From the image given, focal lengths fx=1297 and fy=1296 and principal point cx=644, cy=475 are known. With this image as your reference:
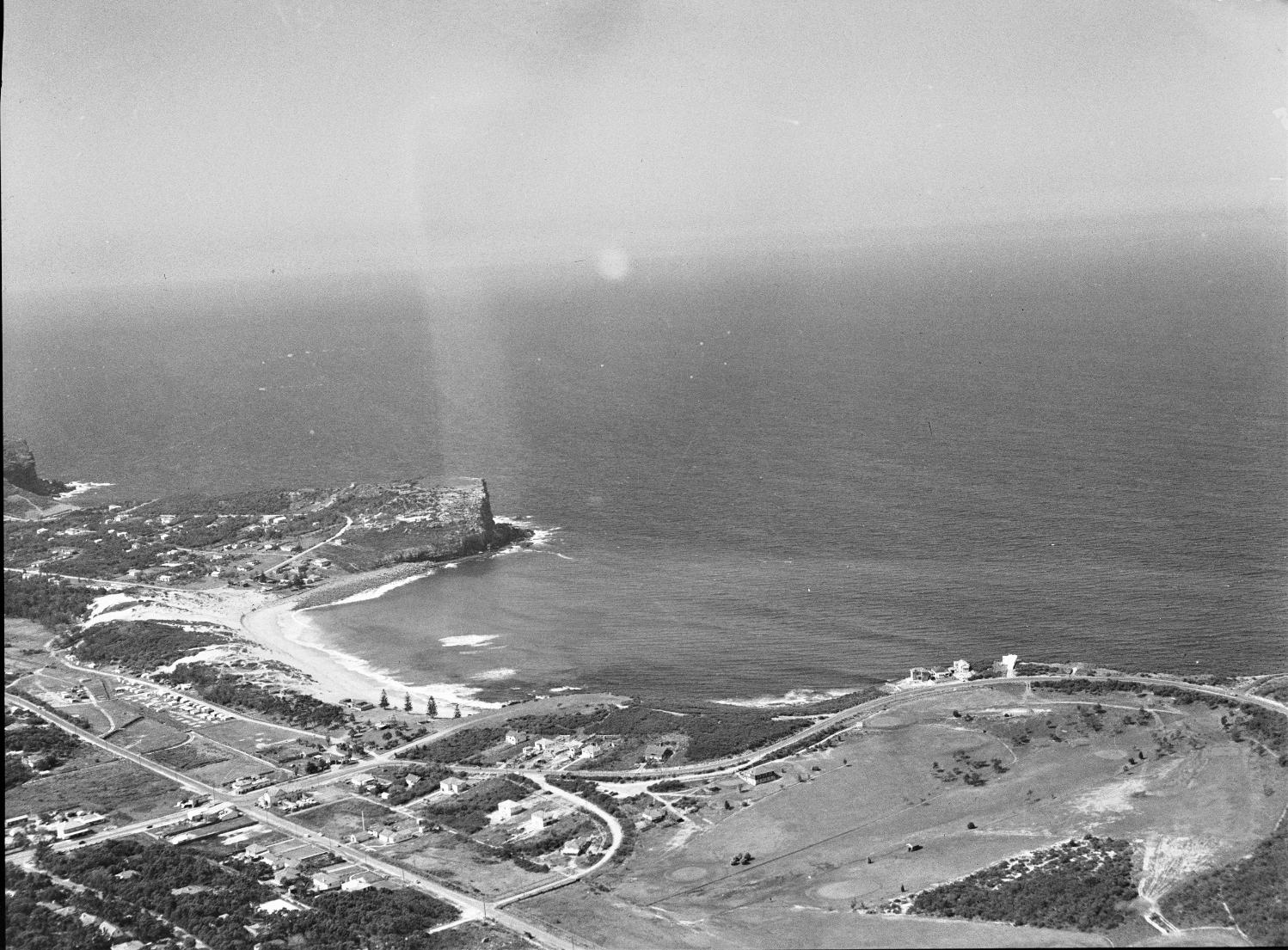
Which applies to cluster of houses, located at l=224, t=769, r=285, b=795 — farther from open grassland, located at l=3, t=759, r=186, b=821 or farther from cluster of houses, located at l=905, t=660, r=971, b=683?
cluster of houses, located at l=905, t=660, r=971, b=683

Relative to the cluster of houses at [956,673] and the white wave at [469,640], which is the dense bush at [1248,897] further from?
the white wave at [469,640]

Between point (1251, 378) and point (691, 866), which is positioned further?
point (1251, 378)

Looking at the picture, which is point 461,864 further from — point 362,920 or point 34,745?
point 34,745

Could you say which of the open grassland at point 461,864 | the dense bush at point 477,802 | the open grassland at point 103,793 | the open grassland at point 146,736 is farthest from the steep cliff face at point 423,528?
the open grassland at point 461,864

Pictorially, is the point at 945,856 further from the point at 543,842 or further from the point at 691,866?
the point at 543,842

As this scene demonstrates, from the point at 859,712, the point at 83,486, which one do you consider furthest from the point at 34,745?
the point at 83,486

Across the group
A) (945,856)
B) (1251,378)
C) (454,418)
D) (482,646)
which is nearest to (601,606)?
(482,646)

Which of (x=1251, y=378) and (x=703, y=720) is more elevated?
(x=1251, y=378)
